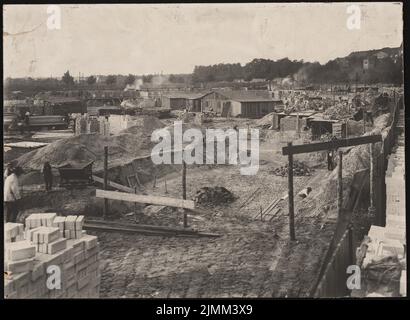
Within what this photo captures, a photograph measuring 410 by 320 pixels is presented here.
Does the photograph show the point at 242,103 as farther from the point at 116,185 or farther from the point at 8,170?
the point at 8,170

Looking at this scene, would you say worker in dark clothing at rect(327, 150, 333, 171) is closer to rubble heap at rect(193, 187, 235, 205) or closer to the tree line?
the tree line

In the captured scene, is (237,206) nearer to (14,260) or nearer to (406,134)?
(406,134)

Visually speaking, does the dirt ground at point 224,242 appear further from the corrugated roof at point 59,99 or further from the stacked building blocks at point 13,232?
the corrugated roof at point 59,99

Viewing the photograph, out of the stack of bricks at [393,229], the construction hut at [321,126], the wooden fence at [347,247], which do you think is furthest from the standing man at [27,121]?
the stack of bricks at [393,229]

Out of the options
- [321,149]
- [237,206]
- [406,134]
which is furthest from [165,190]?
[406,134]

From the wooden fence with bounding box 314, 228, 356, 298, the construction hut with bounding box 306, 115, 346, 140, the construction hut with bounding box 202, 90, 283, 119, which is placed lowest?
the wooden fence with bounding box 314, 228, 356, 298
